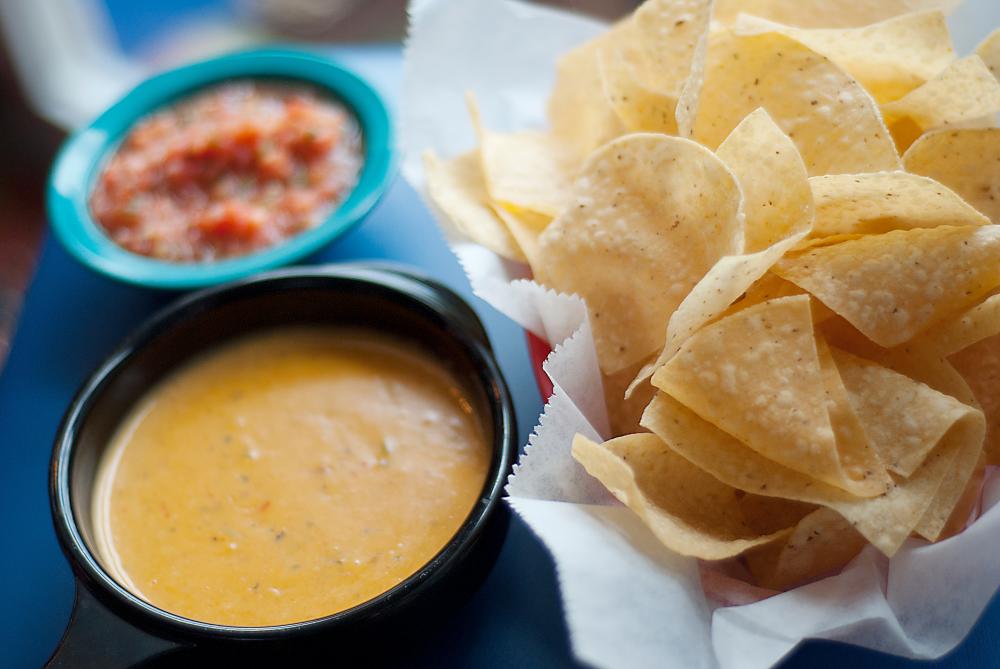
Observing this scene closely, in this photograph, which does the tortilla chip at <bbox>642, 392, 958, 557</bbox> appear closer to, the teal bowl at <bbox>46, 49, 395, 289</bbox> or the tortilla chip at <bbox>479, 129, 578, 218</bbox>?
the tortilla chip at <bbox>479, 129, 578, 218</bbox>

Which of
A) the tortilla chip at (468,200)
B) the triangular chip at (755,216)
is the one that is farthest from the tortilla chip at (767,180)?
the tortilla chip at (468,200)

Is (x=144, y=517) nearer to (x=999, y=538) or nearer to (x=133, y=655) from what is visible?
(x=133, y=655)

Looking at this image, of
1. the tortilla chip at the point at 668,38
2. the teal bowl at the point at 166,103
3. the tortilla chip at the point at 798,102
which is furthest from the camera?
Answer: the teal bowl at the point at 166,103

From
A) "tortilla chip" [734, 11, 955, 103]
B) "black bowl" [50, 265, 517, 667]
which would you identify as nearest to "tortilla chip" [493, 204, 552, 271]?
"black bowl" [50, 265, 517, 667]

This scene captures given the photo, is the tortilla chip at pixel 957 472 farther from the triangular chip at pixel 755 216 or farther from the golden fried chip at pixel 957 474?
the triangular chip at pixel 755 216

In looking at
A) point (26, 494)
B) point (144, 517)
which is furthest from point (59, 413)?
point (144, 517)

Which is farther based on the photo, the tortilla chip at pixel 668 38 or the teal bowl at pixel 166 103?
the teal bowl at pixel 166 103

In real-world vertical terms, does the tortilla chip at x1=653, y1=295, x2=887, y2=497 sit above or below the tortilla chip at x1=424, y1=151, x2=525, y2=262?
below
